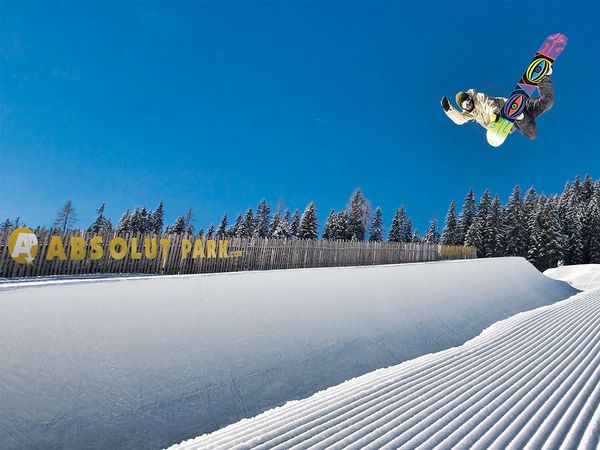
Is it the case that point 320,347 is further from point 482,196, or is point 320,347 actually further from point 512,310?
point 482,196

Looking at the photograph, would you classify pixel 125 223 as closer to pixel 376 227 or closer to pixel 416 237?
pixel 376 227

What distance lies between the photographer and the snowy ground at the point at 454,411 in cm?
304

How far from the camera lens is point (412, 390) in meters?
4.46

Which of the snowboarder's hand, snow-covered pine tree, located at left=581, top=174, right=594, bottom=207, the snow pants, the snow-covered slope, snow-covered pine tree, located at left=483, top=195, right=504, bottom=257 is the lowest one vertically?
the snow-covered slope

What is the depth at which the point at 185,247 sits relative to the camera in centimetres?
1225

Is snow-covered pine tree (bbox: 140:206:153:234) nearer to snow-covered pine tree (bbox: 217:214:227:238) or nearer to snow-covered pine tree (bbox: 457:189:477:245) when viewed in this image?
snow-covered pine tree (bbox: 217:214:227:238)

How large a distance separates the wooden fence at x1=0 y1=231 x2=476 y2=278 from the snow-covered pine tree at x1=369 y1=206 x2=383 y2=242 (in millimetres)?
34659

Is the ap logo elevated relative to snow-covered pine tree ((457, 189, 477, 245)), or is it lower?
lower

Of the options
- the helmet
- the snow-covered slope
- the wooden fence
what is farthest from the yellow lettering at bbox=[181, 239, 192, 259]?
the helmet

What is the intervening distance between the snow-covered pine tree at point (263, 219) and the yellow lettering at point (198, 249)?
41.7 meters

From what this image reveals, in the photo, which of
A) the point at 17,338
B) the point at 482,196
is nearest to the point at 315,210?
the point at 482,196

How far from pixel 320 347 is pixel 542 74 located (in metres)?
7.35

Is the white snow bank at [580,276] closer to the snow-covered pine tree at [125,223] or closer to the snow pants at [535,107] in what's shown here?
the snow pants at [535,107]

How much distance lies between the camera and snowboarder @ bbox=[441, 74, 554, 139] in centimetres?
711
